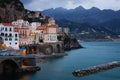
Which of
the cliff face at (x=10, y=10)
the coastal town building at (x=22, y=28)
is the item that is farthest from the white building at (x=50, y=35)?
the cliff face at (x=10, y=10)

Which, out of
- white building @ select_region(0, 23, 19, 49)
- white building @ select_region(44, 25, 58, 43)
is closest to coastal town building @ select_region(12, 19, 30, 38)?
white building @ select_region(44, 25, 58, 43)

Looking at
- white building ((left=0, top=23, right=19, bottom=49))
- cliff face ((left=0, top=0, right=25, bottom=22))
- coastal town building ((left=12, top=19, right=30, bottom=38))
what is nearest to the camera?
white building ((left=0, top=23, right=19, bottom=49))

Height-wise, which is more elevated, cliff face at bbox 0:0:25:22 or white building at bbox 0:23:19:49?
cliff face at bbox 0:0:25:22

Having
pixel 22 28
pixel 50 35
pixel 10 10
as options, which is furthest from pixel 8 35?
pixel 10 10

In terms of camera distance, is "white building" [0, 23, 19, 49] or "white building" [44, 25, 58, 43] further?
"white building" [44, 25, 58, 43]

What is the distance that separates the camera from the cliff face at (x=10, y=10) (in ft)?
409

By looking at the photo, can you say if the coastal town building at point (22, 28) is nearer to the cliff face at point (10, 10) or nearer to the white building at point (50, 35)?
the cliff face at point (10, 10)

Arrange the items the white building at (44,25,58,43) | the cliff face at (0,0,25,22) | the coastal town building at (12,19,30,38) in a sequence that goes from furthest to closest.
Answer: the cliff face at (0,0,25,22) < the white building at (44,25,58,43) < the coastal town building at (12,19,30,38)

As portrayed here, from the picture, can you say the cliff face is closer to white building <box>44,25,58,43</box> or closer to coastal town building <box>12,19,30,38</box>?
coastal town building <box>12,19,30,38</box>

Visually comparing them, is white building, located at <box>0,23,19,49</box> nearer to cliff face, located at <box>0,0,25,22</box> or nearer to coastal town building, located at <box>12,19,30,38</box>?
coastal town building, located at <box>12,19,30,38</box>

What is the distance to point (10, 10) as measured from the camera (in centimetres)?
12925

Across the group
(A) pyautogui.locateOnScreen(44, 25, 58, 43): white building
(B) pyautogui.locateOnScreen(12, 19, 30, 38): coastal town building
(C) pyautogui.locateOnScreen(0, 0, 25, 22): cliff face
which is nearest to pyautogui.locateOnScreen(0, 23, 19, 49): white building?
(B) pyautogui.locateOnScreen(12, 19, 30, 38): coastal town building

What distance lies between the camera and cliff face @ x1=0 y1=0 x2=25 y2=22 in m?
125

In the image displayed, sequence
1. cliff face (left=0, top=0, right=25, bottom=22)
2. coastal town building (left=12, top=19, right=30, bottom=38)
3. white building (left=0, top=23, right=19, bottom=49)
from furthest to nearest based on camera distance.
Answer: cliff face (left=0, top=0, right=25, bottom=22) < coastal town building (left=12, top=19, right=30, bottom=38) < white building (left=0, top=23, right=19, bottom=49)
